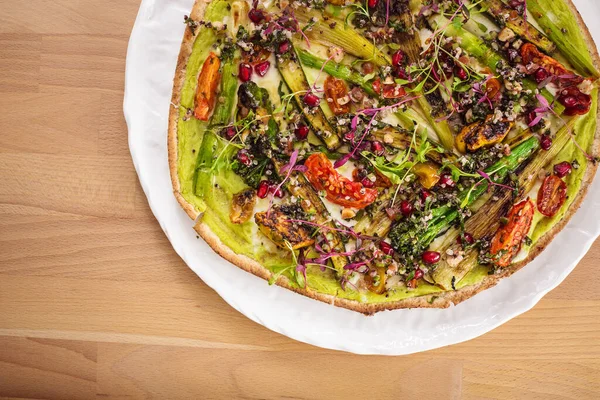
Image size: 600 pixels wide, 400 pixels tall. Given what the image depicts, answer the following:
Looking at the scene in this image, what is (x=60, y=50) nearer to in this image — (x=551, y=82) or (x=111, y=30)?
(x=111, y=30)

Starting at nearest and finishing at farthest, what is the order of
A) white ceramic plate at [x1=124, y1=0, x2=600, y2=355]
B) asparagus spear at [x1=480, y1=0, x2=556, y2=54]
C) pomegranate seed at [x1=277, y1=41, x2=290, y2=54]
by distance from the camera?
1. pomegranate seed at [x1=277, y1=41, x2=290, y2=54]
2. asparagus spear at [x1=480, y1=0, x2=556, y2=54]
3. white ceramic plate at [x1=124, y1=0, x2=600, y2=355]

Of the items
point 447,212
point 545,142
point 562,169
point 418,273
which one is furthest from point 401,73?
point 418,273

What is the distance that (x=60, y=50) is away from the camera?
14.1 feet

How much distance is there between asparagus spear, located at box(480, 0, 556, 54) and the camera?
3.92 meters

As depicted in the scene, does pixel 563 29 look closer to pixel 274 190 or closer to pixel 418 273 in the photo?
pixel 418 273

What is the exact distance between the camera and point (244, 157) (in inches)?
151

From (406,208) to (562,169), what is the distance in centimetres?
125

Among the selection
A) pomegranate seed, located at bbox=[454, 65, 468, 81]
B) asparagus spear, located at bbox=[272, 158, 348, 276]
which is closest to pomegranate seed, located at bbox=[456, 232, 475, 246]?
asparagus spear, located at bbox=[272, 158, 348, 276]

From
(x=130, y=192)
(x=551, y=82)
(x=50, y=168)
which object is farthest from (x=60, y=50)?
(x=551, y=82)

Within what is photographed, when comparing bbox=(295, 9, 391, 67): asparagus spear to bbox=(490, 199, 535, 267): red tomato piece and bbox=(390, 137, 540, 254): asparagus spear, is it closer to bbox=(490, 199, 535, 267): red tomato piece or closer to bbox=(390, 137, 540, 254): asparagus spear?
bbox=(390, 137, 540, 254): asparagus spear

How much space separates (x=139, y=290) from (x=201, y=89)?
6.04 feet

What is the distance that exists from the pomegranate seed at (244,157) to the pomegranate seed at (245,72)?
56 centimetres

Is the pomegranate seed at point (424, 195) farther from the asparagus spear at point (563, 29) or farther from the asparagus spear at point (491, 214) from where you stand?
the asparagus spear at point (563, 29)

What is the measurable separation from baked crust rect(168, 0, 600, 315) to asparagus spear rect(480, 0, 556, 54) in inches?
14.5
